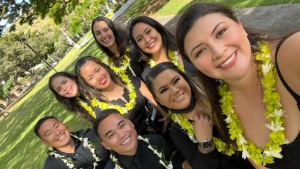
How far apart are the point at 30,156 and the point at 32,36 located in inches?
2183

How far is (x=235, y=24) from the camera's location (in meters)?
1.41

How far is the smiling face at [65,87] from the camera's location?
11.3ft

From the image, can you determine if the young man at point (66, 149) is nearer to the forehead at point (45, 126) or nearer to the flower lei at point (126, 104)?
the forehead at point (45, 126)

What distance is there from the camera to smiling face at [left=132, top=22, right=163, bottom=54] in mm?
3248

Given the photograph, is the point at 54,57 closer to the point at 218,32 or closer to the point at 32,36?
Result: the point at 32,36

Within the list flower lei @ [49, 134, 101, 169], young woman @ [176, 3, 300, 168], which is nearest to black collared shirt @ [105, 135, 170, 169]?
flower lei @ [49, 134, 101, 169]

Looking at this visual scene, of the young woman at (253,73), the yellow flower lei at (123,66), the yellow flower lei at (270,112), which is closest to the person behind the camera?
the young woman at (253,73)

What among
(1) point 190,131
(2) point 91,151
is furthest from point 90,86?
(1) point 190,131

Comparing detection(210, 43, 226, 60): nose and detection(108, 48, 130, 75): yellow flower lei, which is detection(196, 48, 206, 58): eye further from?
detection(108, 48, 130, 75): yellow flower lei

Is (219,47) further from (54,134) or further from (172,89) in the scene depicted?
(54,134)

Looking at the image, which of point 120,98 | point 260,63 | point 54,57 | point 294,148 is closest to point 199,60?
point 260,63

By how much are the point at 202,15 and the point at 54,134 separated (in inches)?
92.4

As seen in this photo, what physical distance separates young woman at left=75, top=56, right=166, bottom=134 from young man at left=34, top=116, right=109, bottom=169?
1.53 feet

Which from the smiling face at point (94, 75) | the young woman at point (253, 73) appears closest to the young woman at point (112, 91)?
the smiling face at point (94, 75)
